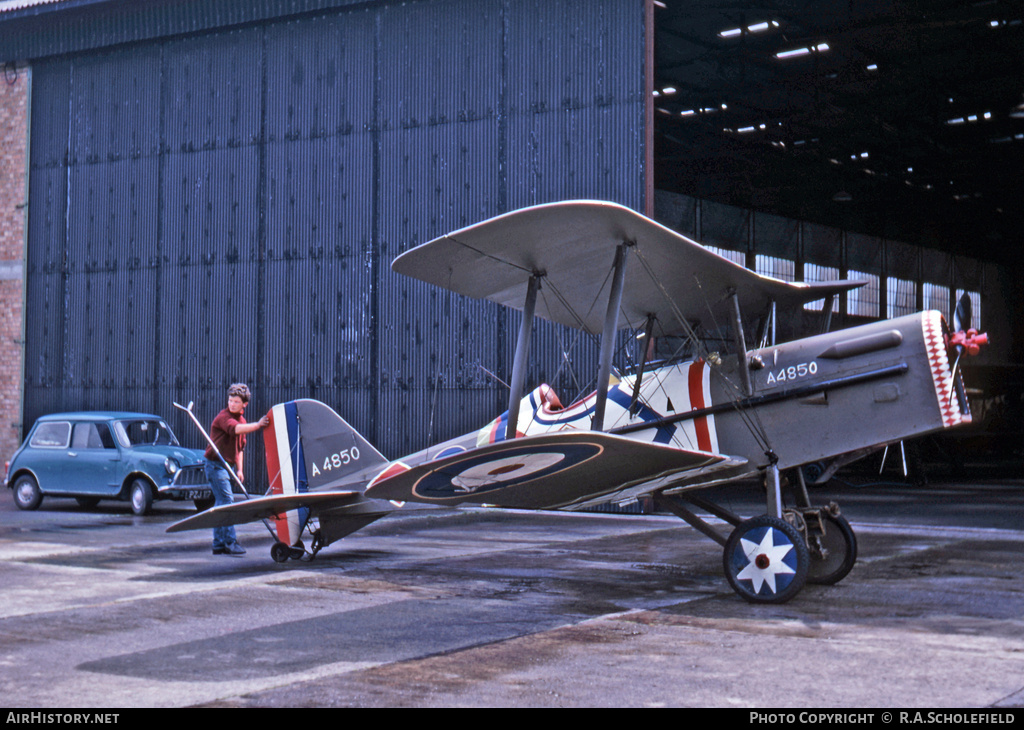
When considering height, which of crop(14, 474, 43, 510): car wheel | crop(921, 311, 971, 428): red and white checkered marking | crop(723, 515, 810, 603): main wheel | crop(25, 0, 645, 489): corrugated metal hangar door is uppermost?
crop(25, 0, 645, 489): corrugated metal hangar door


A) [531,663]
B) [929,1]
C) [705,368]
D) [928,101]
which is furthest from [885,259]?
[531,663]

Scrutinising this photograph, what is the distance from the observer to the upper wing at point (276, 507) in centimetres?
791

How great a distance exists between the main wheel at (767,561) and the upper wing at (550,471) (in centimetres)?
57

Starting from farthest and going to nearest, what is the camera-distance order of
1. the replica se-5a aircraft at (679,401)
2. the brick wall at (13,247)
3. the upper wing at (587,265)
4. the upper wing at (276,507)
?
the brick wall at (13,247), the upper wing at (276,507), the replica se-5a aircraft at (679,401), the upper wing at (587,265)

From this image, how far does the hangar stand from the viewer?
15344 millimetres

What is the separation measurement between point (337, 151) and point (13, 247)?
7.90 meters

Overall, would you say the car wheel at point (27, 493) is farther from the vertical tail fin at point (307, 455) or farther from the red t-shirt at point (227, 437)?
the vertical tail fin at point (307, 455)

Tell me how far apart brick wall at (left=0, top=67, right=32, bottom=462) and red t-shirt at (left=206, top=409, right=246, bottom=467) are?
11.8m

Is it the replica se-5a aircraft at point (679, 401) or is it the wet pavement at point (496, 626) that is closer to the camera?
the wet pavement at point (496, 626)

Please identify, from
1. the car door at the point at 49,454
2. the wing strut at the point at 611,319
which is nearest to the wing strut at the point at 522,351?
the wing strut at the point at 611,319

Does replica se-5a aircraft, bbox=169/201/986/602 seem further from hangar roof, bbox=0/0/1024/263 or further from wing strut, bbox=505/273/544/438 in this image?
hangar roof, bbox=0/0/1024/263

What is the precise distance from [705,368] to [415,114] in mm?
9995

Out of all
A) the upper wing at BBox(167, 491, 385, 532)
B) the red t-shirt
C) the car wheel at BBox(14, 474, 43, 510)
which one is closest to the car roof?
the car wheel at BBox(14, 474, 43, 510)

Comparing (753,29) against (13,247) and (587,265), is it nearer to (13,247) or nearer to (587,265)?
(587,265)
